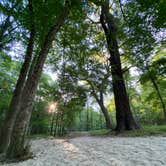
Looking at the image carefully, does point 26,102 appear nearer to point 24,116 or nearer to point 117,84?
point 24,116

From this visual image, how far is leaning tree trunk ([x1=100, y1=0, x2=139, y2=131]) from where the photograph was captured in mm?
8734

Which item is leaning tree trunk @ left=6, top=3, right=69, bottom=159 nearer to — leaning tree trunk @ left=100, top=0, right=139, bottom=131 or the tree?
the tree

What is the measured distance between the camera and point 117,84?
31.9 feet

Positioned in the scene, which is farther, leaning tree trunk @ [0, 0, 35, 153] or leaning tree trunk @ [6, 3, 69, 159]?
leaning tree trunk @ [0, 0, 35, 153]

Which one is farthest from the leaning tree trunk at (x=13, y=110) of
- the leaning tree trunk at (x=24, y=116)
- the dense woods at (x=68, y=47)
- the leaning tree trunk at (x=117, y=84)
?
the leaning tree trunk at (x=117, y=84)

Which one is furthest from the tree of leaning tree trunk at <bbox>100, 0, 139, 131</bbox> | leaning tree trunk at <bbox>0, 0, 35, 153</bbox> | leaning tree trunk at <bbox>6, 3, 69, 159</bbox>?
leaning tree trunk at <bbox>100, 0, 139, 131</bbox>

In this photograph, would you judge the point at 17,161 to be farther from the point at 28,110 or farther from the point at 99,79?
the point at 99,79

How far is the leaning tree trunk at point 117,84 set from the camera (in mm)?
8734

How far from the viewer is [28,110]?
4.14m

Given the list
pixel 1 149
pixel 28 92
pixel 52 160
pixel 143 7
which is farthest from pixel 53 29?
pixel 1 149

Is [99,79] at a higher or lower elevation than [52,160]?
higher

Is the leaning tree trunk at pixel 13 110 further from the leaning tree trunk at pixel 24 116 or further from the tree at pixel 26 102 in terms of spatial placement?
the leaning tree trunk at pixel 24 116

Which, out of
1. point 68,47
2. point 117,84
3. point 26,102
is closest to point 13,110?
point 26,102

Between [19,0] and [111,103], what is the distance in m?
21.1
